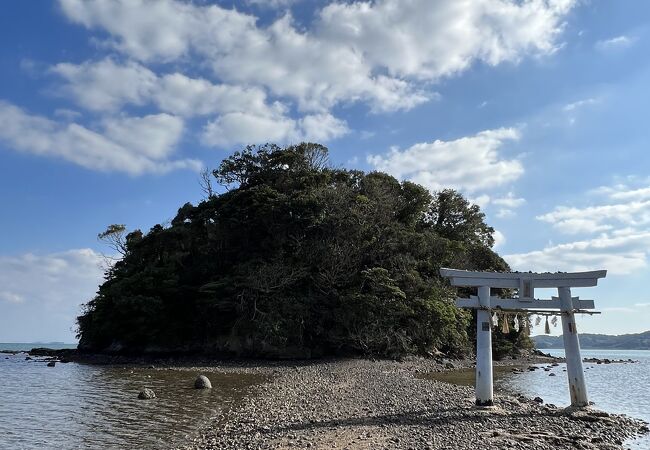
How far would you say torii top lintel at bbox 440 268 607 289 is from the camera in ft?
47.8

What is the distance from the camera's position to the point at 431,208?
5134cm

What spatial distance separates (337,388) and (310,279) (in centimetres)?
1818

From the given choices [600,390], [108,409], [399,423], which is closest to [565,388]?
[600,390]

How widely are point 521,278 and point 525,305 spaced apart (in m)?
0.84

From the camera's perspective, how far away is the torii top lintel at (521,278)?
574 inches

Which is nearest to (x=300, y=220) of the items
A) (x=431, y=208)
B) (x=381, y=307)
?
(x=381, y=307)

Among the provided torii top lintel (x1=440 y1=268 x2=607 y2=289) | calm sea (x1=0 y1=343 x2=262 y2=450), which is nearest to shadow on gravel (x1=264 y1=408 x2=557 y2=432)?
calm sea (x1=0 y1=343 x2=262 y2=450)

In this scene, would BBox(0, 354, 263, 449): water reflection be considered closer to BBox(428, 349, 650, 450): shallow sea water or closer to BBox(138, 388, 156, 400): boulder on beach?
BBox(138, 388, 156, 400): boulder on beach

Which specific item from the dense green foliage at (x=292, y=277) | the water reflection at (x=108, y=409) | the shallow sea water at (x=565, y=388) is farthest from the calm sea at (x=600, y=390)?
the water reflection at (x=108, y=409)

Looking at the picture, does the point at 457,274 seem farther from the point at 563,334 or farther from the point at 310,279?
the point at 310,279

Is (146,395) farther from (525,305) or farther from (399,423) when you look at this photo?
(525,305)

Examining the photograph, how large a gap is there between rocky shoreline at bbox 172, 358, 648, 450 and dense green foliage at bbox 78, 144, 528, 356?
15093 millimetres

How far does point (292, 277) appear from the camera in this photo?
1454 inches

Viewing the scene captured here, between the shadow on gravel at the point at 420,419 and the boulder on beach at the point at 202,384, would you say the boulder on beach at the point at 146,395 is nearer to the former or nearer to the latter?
the boulder on beach at the point at 202,384
